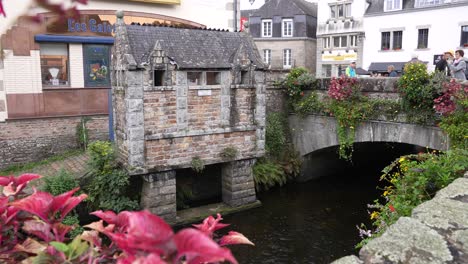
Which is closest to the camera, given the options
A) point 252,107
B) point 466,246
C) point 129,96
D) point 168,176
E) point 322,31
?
point 466,246

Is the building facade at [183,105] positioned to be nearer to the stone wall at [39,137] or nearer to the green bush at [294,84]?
the green bush at [294,84]

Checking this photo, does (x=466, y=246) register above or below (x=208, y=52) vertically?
below

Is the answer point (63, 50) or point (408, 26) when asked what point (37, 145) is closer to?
point (63, 50)

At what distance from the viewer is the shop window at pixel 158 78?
31.5ft

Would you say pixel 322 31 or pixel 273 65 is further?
pixel 273 65

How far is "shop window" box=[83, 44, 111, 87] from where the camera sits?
1325 centimetres

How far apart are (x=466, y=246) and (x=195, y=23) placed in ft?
46.4

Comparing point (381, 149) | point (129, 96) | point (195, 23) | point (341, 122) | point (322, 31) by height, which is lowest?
point (381, 149)

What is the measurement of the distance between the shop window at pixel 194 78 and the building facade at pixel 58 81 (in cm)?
294

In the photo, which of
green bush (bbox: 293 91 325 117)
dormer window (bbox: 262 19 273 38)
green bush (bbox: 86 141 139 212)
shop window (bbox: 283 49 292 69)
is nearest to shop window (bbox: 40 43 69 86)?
green bush (bbox: 86 141 139 212)

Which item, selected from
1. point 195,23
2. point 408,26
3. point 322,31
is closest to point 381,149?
point 195,23

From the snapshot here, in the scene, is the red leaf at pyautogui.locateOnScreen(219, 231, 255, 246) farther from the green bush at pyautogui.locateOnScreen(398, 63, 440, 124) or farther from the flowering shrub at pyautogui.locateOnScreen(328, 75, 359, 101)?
the flowering shrub at pyautogui.locateOnScreen(328, 75, 359, 101)

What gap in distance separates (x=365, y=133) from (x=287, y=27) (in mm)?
23880

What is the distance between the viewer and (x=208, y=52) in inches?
406
